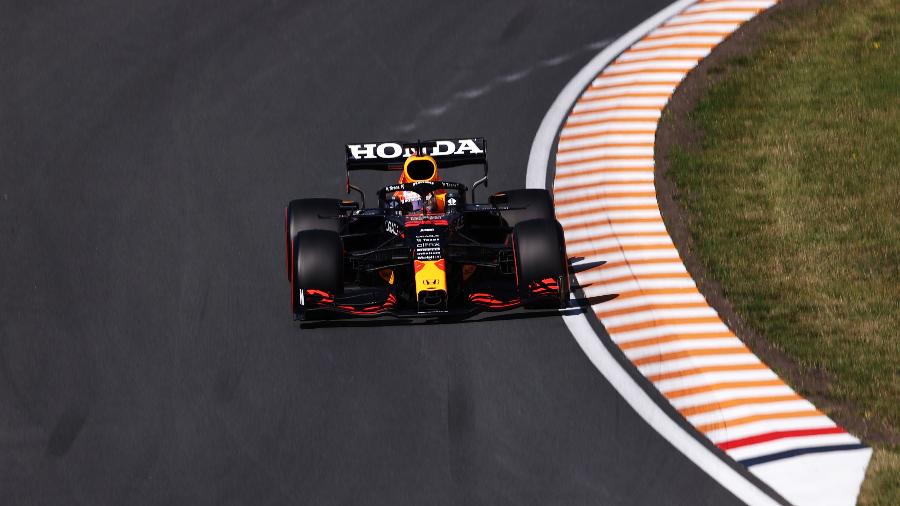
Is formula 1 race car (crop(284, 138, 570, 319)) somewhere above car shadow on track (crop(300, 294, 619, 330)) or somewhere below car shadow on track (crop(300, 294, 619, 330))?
above

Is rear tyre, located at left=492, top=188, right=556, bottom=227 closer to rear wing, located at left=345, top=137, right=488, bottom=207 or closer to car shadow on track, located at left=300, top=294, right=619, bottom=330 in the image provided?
rear wing, located at left=345, top=137, right=488, bottom=207

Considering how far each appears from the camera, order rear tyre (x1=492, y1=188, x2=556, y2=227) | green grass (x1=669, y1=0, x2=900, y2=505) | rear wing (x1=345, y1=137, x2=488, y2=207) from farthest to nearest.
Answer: rear wing (x1=345, y1=137, x2=488, y2=207), rear tyre (x1=492, y1=188, x2=556, y2=227), green grass (x1=669, y1=0, x2=900, y2=505)

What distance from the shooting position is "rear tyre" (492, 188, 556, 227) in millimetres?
17562

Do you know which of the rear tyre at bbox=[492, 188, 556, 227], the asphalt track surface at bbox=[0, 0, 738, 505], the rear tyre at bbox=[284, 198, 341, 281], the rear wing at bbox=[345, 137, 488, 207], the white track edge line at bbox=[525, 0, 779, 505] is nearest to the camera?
the white track edge line at bbox=[525, 0, 779, 505]

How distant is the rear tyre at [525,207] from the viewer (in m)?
17.6

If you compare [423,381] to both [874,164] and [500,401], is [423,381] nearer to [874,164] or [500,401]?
[500,401]

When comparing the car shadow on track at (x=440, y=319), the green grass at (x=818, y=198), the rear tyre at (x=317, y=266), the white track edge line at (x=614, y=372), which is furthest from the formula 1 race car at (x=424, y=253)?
the green grass at (x=818, y=198)

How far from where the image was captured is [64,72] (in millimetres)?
23875

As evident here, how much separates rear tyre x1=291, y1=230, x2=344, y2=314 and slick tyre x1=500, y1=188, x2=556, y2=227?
232cm

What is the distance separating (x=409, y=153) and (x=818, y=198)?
5.10m

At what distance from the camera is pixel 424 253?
16.1 m

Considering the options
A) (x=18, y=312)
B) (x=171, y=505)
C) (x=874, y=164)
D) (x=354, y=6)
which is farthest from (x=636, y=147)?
(x=171, y=505)

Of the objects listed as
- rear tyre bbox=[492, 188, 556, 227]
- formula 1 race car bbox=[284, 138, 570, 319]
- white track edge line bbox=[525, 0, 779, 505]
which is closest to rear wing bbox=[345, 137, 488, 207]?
formula 1 race car bbox=[284, 138, 570, 319]

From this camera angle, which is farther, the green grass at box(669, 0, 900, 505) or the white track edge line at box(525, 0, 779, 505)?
the green grass at box(669, 0, 900, 505)
